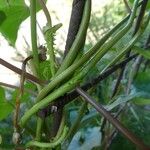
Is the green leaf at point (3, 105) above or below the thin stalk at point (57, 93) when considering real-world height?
above

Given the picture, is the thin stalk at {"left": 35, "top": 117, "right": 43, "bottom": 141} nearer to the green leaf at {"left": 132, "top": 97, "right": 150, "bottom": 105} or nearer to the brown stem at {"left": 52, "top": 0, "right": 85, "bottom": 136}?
the brown stem at {"left": 52, "top": 0, "right": 85, "bottom": 136}

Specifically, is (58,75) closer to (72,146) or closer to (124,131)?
(124,131)

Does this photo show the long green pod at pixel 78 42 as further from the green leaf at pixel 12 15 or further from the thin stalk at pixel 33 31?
the green leaf at pixel 12 15

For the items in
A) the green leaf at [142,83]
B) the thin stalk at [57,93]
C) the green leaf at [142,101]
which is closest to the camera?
the thin stalk at [57,93]

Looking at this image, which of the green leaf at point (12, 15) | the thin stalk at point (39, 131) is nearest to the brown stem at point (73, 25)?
the thin stalk at point (39, 131)

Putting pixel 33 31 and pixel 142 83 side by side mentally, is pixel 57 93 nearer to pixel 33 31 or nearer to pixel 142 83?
pixel 33 31

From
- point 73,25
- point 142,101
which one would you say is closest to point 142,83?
point 142,101

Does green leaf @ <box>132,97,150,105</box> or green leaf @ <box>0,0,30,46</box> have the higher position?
green leaf @ <box>0,0,30,46</box>

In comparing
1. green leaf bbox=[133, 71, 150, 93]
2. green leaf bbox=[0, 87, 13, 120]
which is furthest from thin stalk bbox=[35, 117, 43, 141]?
green leaf bbox=[133, 71, 150, 93]
